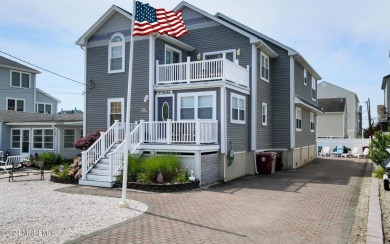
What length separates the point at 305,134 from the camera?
2598 cm

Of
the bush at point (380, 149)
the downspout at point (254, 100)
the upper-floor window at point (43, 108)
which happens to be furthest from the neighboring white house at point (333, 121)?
the upper-floor window at point (43, 108)

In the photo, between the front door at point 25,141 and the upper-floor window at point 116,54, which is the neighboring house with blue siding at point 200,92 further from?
the front door at point 25,141

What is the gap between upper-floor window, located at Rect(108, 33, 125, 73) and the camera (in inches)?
711

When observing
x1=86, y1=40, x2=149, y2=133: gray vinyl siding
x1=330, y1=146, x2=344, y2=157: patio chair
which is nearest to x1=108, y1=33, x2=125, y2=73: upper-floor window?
x1=86, y1=40, x2=149, y2=133: gray vinyl siding

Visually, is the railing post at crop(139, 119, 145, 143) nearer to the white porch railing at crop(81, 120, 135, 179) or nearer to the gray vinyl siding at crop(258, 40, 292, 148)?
the white porch railing at crop(81, 120, 135, 179)

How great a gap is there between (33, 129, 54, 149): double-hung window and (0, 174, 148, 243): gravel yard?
11.5 m

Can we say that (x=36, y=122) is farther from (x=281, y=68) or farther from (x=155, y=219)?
(x=155, y=219)

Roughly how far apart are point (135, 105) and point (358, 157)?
23095 millimetres

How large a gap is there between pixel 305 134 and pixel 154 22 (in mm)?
17713

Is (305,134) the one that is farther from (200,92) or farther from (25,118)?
(25,118)

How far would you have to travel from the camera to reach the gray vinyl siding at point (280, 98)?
21266mm

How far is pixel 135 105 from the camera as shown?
17531 mm

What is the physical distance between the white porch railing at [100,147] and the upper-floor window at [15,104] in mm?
22907

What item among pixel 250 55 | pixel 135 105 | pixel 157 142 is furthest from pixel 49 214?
pixel 250 55
